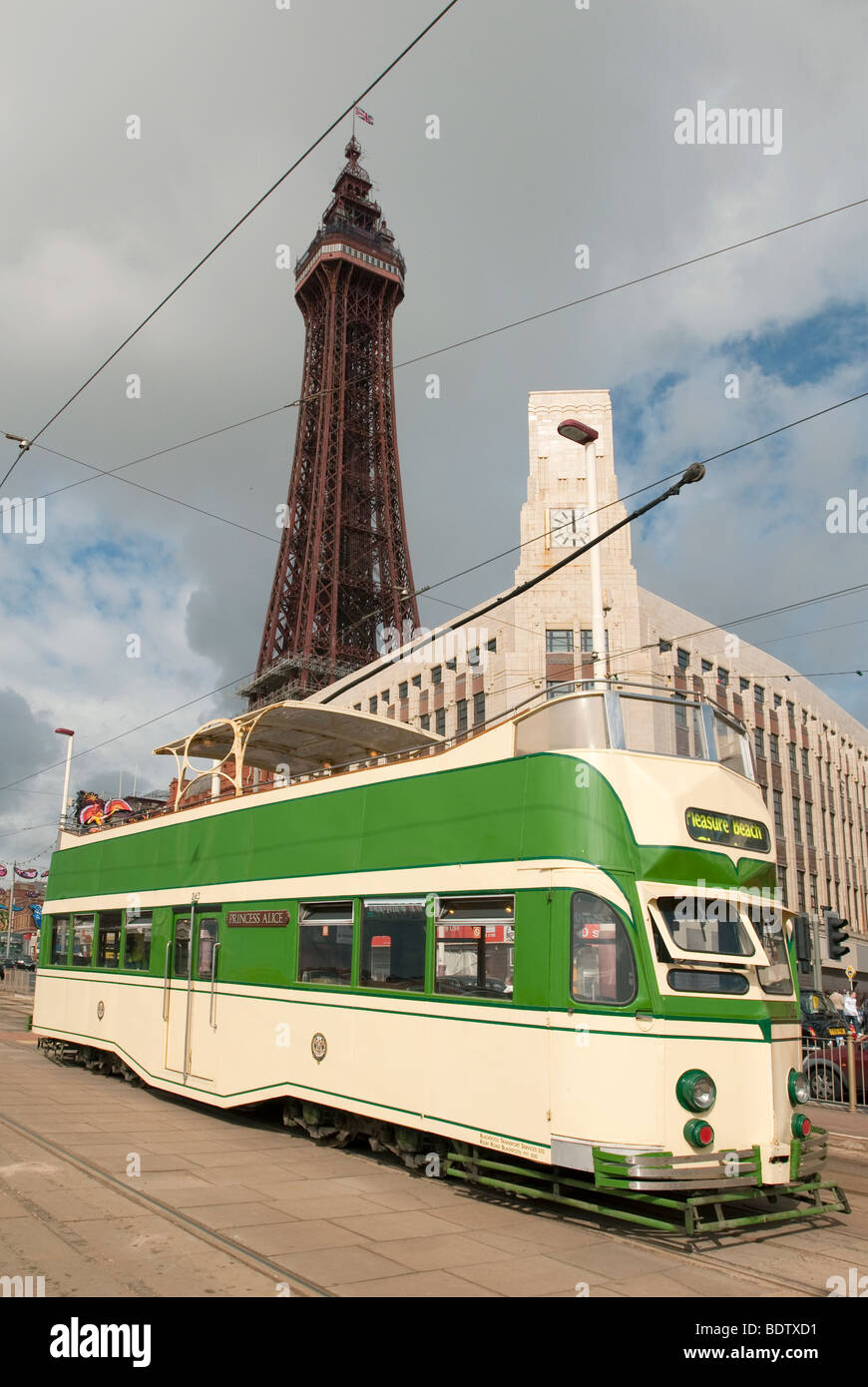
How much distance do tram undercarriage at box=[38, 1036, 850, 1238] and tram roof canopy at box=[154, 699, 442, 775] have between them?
475 cm

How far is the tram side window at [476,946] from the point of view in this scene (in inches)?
342

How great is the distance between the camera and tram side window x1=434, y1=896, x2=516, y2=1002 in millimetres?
8680

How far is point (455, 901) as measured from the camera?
366 inches

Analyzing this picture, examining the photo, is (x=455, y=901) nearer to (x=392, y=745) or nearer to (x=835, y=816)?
(x=392, y=745)

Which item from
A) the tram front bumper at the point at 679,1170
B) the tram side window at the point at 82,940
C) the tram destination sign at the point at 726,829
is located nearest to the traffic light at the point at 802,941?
the tram destination sign at the point at 726,829

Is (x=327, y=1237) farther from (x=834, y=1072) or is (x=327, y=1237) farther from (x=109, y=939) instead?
(x=834, y=1072)

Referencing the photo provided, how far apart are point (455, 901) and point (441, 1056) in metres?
1.33

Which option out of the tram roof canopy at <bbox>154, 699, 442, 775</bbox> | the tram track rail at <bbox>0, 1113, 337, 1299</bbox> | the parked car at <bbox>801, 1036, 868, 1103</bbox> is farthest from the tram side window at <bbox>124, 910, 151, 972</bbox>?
the parked car at <bbox>801, 1036, 868, 1103</bbox>

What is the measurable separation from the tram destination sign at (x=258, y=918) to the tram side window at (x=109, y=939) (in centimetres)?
428

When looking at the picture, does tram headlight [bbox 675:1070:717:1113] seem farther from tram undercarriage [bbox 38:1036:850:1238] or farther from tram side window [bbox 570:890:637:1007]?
tram side window [bbox 570:890:637:1007]

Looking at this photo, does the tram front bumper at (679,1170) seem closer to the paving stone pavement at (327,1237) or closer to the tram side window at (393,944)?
the paving stone pavement at (327,1237)

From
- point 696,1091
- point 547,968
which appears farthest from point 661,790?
point 696,1091

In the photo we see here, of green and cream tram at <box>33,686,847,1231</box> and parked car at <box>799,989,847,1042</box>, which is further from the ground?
green and cream tram at <box>33,686,847,1231</box>
